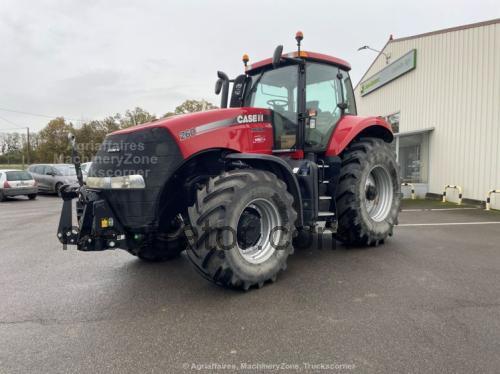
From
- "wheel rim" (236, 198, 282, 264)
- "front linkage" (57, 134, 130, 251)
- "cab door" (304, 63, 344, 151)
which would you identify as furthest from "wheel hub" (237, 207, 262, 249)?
"cab door" (304, 63, 344, 151)

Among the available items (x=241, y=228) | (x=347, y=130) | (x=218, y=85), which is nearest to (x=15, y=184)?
(x=218, y=85)

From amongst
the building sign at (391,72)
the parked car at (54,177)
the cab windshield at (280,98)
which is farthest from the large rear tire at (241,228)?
the parked car at (54,177)

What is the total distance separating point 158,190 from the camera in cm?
337

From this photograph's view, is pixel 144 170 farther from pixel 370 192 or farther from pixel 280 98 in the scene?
pixel 370 192

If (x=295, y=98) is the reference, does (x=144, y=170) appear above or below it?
below

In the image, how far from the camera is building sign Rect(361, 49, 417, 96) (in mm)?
12578

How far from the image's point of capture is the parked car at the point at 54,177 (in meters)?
15.9

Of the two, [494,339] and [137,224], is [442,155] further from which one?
[137,224]

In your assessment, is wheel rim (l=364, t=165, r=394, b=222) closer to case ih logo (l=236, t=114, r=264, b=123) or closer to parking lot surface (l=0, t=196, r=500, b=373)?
parking lot surface (l=0, t=196, r=500, b=373)

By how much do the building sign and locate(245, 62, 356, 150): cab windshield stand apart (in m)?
9.03

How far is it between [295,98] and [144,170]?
7.55ft

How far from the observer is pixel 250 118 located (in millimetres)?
4141

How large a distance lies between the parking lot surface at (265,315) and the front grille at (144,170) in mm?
866

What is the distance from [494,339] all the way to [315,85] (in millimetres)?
3502
